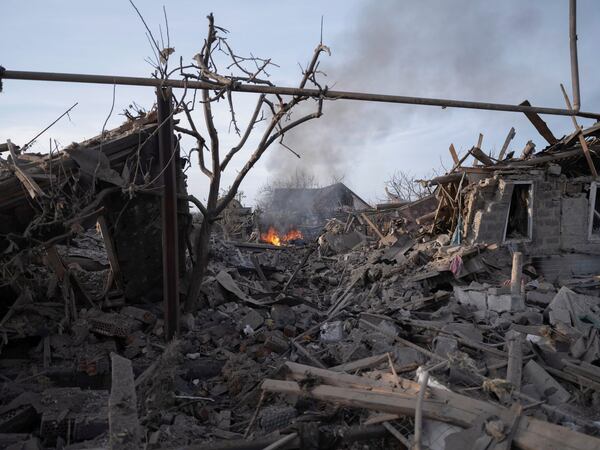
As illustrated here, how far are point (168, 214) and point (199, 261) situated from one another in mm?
1238

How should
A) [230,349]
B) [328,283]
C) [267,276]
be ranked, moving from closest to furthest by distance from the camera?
[230,349], [267,276], [328,283]

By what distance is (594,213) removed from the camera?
13.0m

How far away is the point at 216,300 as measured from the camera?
372 inches

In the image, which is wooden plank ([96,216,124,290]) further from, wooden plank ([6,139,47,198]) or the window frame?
the window frame

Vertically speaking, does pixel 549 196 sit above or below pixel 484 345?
above

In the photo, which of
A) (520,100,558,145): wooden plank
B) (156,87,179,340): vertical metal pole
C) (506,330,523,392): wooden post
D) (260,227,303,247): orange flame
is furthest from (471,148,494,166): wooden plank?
(260,227,303,247): orange flame

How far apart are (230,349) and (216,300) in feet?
6.17

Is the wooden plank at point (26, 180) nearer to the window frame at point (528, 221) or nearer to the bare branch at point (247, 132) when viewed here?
the bare branch at point (247, 132)

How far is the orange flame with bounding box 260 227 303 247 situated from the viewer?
28.5m

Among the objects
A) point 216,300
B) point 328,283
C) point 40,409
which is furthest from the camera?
point 328,283

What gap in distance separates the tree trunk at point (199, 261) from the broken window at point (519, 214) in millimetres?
8485

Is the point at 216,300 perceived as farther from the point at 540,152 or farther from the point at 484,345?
the point at 540,152

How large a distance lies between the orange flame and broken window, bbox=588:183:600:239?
17.5m

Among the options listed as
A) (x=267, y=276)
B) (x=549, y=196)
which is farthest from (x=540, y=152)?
(x=267, y=276)
